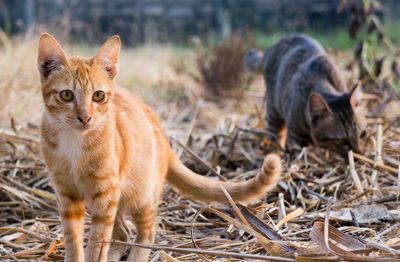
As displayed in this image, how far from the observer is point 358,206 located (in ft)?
10.4

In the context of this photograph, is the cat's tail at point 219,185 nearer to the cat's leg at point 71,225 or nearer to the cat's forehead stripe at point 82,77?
the cat's leg at point 71,225

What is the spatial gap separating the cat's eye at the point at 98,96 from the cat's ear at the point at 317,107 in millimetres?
2144

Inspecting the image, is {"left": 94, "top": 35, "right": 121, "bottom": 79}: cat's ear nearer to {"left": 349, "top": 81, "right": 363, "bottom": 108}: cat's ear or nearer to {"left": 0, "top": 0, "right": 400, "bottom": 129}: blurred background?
{"left": 349, "top": 81, "right": 363, "bottom": 108}: cat's ear

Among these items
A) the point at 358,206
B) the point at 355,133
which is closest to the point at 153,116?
the point at 358,206

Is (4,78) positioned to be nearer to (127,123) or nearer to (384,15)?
(127,123)

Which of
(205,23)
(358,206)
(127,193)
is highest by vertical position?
(127,193)

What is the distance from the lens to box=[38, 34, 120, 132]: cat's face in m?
2.40

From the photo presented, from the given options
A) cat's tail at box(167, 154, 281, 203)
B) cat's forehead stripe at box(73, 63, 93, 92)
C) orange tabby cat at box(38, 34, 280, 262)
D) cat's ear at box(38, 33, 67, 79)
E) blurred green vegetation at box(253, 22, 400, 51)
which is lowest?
blurred green vegetation at box(253, 22, 400, 51)

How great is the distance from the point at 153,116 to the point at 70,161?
0.77 meters

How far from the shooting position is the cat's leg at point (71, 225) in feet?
8.32

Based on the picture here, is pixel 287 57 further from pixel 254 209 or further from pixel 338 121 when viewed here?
pixel 254 209

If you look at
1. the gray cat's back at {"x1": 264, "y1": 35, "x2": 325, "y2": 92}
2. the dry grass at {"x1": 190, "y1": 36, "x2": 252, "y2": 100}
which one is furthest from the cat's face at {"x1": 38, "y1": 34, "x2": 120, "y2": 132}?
the dry grass at {"x1": 190, "y1": 36, "x2": 252, "y2": 100}

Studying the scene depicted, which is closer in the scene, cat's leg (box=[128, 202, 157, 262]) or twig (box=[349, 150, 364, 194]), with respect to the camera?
cat's leg (box=[128, 202, 157, 262])

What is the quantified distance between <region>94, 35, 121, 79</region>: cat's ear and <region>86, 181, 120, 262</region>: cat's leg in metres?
0.50
